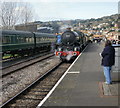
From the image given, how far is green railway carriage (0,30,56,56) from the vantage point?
19891 millimetres

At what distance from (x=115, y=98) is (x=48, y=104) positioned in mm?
2081

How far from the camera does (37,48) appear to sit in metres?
31.4

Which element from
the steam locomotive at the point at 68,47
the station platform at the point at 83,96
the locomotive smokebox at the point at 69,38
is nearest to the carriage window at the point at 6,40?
the steam locomotive at the point at 68,47

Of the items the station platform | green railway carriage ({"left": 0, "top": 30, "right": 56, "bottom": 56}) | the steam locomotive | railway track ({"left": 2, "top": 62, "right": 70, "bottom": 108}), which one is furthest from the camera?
green railway carriage ({"left": 0, "top": 30, "right": 56, "bottom": 56})

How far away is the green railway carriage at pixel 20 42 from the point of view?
1989 centimetres

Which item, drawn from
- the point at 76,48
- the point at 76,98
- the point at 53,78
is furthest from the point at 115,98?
the point at 76,48

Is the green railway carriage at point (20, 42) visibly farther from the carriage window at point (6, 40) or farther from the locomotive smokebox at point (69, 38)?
the locomotive smokebox at point (69, 38)

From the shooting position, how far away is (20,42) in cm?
2352

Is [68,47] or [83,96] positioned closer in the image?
[83,96]

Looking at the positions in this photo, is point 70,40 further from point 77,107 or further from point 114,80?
point 77,107

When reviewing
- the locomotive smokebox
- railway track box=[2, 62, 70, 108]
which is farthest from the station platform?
the locomotive smokebox

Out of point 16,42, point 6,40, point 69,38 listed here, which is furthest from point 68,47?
point 16,42

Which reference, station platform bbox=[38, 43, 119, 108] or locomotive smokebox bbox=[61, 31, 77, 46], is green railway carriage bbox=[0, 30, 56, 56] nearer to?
locomotive smokebox bbox=[61, 31, 77, 46]

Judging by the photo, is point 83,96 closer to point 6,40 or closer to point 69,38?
point 69,38
